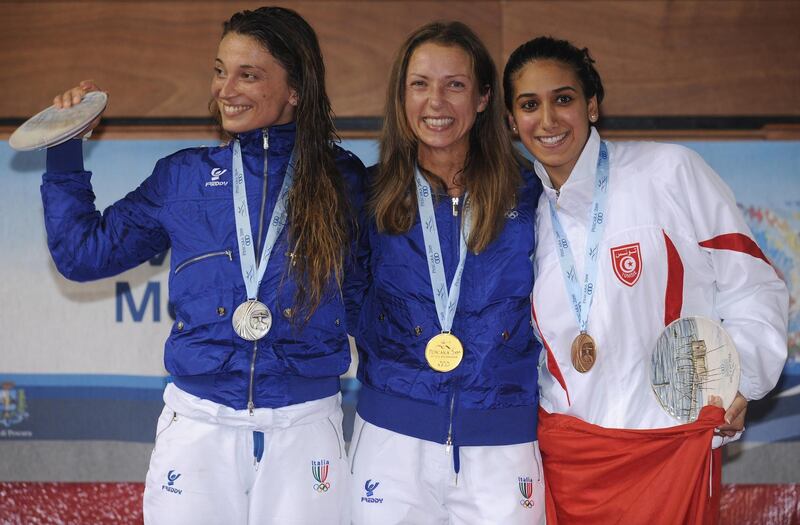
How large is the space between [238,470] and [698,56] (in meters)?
2.75

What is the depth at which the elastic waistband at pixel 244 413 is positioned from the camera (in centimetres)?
215

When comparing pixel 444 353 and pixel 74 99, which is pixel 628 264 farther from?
pixel 74 99

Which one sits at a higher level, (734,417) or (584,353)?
(584,353)

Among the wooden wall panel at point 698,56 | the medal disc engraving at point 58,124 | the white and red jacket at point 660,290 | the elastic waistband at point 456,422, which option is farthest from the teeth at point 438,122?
the wooden wall panel at point 698,56

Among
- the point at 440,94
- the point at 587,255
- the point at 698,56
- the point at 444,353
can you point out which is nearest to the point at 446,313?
the point at 444,353

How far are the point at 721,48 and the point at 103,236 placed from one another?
2.78 metres

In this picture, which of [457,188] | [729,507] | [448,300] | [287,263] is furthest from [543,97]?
[729,507]

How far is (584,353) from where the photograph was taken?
227 cm

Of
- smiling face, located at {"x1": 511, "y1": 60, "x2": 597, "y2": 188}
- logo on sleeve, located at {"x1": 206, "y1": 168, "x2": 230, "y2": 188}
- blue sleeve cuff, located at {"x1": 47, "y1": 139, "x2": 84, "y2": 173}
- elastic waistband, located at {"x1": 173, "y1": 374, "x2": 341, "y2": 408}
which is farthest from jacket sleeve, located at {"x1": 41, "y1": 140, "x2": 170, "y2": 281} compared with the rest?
smiling face, located at {"x1": 511, "y1": 60, "x2": 597, "y2": 188}

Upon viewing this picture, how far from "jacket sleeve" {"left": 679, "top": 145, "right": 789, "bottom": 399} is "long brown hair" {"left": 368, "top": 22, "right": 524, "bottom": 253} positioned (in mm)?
506

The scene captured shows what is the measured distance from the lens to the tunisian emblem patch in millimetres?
2275

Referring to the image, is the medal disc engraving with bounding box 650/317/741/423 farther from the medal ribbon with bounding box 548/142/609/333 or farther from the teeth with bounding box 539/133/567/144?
the teeth with bounding box 539/133/567/144

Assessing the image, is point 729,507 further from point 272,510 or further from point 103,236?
point 103,236

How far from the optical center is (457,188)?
2.48 m
